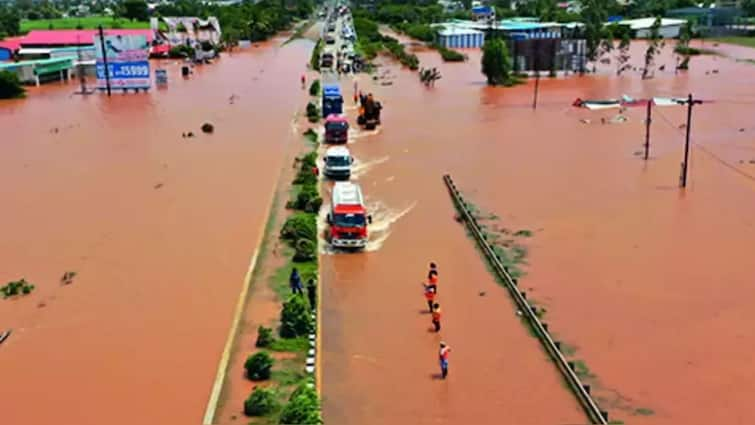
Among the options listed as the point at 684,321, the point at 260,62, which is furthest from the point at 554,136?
the point at 260,62

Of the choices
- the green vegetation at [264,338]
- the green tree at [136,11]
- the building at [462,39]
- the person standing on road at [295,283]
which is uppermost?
the green tree at [136,11]

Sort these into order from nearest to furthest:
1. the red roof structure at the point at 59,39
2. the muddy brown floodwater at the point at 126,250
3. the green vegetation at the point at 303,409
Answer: the green vegetation at the point at 303,409 < the muddy brown floodwater at the point at 126,250 < the red roof structure at the point at 59,39

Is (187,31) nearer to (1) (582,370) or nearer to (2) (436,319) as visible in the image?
(2) (436,319)

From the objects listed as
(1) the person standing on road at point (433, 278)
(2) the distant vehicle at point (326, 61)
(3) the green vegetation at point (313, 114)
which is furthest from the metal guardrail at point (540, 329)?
(2) the distant vehicle at point (326, 61)

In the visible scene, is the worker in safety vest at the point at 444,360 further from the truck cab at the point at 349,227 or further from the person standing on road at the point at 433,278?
the truck cab at the point at 349,227

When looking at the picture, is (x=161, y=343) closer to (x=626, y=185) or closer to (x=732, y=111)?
(x=626, y=185)

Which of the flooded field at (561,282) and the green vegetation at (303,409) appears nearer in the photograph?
the green vegetation at (303,409)

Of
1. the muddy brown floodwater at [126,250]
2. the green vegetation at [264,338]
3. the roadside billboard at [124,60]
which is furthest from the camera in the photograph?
the roadside billboard at [124,60]
